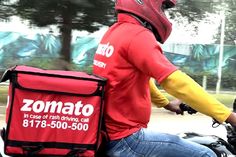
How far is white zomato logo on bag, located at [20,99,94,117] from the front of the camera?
267 cm

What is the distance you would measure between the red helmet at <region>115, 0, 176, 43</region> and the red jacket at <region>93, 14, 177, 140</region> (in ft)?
0.19

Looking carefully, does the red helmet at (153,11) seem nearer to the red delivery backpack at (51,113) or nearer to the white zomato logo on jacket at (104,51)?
the white zomato logo on jacket at (104,51)

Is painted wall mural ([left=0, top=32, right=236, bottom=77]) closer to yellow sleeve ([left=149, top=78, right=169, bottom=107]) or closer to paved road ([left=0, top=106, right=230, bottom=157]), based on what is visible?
paved road ([left=0, top=106, right=230, bottom=157])

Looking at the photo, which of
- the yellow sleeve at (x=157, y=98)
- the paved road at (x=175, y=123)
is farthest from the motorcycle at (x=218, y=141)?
the paved road at (x=175, y=123)

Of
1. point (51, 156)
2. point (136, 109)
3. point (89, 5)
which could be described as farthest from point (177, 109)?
point (89, 5)

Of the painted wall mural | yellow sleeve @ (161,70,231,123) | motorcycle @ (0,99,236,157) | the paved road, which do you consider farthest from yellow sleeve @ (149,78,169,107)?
the painted wall mural

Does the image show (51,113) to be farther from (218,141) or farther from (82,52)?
(82,52)

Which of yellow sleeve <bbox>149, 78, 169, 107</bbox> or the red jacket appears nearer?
the red jacket

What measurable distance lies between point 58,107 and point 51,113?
0.14 ft

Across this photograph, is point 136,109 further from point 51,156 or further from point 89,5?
point 89,5

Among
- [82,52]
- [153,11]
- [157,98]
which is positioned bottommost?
[82,52]

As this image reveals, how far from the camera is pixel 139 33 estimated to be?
113 inches

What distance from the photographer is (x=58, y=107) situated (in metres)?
2.71

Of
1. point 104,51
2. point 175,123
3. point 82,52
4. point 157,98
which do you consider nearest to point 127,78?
point 104,51
